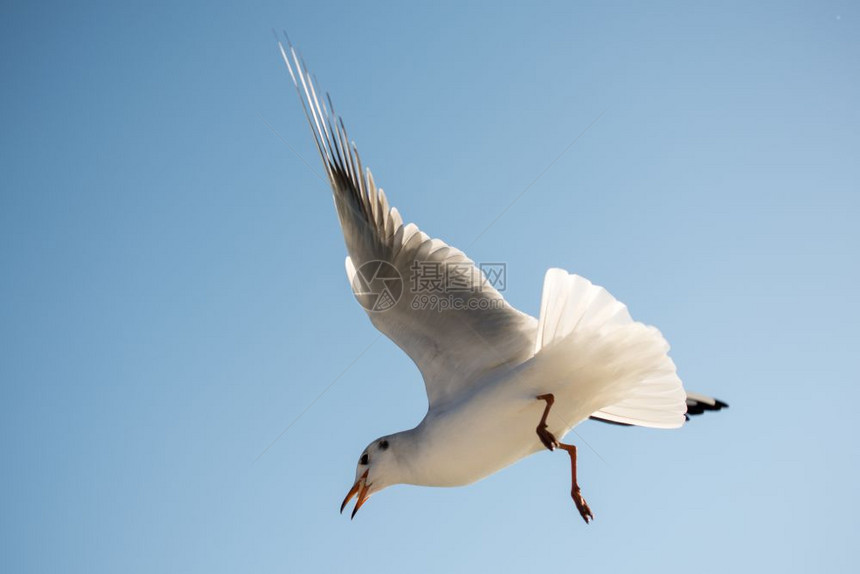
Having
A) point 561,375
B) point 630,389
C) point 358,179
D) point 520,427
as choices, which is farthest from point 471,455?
point 358,179

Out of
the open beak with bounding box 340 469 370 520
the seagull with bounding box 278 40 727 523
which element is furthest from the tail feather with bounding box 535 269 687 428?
the open beak with bounding box 340 469 370 520

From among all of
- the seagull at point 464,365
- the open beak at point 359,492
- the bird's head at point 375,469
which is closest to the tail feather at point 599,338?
the seagull at point 464,365

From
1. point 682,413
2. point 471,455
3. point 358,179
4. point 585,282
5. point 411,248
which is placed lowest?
point 682,413

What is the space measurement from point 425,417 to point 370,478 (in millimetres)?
529

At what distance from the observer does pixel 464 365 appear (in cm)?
463

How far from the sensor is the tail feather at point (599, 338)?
396 centimetres

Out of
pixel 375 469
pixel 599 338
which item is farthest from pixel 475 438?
pixel 599 338

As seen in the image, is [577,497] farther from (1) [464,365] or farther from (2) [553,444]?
(1) [464,365]

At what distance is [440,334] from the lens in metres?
4.66

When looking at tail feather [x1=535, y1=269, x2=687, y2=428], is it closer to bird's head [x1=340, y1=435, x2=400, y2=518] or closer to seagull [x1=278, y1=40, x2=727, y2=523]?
seagull [x1=278, y1=40, x2=727, y2=523]

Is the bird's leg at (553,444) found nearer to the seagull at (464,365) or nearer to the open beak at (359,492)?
the seagull at (464,365)

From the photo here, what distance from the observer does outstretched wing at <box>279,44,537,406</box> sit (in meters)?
4.59

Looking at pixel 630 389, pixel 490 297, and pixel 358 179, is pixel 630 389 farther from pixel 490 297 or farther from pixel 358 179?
pixel 358 179

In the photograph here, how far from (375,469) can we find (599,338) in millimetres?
1602
